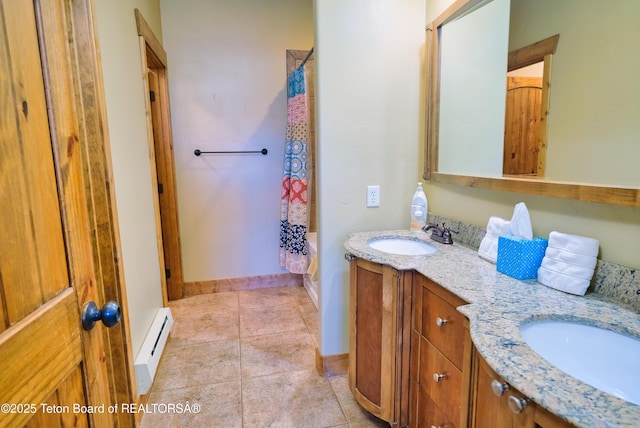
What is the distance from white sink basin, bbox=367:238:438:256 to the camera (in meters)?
1.73

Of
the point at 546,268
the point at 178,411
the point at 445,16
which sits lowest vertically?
the point at 178,411

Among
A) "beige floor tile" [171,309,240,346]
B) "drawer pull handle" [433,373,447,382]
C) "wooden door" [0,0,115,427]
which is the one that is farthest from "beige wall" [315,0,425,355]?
"wooden door" [0,0,115,427]

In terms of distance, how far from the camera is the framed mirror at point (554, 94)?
0.97m

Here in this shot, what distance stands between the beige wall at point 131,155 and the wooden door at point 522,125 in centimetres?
173

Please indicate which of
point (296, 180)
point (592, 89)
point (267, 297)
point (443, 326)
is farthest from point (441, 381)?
point (267, 297)

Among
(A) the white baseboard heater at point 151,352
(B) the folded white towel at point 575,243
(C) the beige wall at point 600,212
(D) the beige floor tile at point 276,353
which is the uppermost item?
(C) the beige wall at point 600,212

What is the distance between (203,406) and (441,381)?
125 cm

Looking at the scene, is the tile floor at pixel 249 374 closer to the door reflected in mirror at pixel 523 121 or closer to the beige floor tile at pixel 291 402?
the beige floor tile at pixel 291 402

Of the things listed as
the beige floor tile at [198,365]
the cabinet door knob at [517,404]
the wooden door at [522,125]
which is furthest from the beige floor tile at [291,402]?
the wooden door at [522,125]

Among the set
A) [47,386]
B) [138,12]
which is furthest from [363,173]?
[138,12]

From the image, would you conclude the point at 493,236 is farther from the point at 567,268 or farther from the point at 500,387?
the point at 500,387

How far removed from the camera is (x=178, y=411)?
5.75ft

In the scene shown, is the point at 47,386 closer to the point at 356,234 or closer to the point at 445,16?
the point at 356,234

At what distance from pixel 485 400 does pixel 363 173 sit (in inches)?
48.7
